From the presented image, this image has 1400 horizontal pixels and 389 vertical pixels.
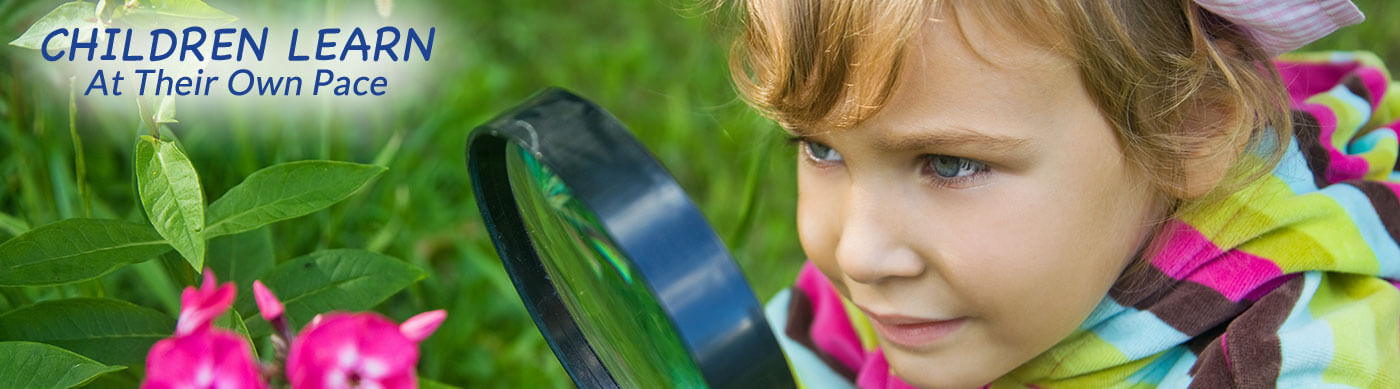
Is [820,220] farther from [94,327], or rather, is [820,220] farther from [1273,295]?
[94,327]

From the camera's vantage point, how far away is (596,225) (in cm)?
82

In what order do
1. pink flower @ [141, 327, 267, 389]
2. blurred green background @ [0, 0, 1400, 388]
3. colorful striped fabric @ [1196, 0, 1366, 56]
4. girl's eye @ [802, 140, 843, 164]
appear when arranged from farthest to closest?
blurred green background @ [0, 0, 1400, 388] → girl's eye @ [802, 140, 843, 164] → colorful striped fabric @ [1196, 0, 1366, 56] → pink flower @ [141, 327, 267, 389]

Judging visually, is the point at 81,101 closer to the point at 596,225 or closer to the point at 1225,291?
the point at 596,225

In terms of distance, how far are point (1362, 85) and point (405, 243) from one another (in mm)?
1237

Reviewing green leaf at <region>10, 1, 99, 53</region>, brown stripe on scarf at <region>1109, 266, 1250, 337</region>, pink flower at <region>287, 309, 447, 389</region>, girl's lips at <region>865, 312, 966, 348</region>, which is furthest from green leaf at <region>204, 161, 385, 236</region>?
brown stripe on scarf at <region>1109, 266, 1250, 337</region>

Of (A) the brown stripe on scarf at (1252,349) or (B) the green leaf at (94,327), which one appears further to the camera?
(A) the brown stripe on scarf at (1252,349)

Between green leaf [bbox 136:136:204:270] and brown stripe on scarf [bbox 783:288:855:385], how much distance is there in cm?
88

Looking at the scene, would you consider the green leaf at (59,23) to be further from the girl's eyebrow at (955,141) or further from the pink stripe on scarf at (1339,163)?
the pink stripe on scarf at (1339,163)

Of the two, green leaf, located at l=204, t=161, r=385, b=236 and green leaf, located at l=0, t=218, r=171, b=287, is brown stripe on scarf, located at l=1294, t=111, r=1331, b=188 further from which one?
green leaf, located at l=0, t=218, r=171, b=287

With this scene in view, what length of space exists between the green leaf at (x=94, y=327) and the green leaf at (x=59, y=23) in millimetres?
206

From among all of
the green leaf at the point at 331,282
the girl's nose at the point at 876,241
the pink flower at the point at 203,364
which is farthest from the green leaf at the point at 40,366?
the girl's nose at the point at 876,241

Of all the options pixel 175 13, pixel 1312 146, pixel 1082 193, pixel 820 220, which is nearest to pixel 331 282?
pixel 175 13

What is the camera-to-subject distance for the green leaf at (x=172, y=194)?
83cm

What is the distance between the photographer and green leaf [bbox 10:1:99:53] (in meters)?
0.89
